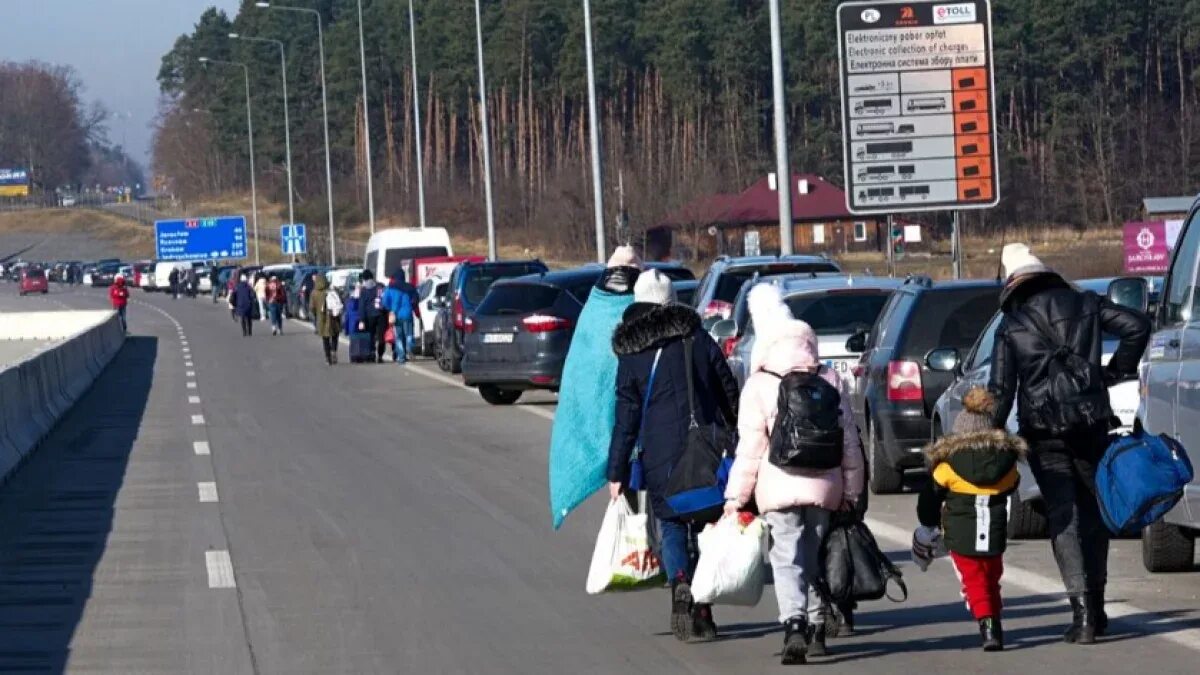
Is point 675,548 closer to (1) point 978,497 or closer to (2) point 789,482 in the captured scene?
(2) point 789,482

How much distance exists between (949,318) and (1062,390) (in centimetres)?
621

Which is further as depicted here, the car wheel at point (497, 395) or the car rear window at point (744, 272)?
the car wheel at point (497, 395)

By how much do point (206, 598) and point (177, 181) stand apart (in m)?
172

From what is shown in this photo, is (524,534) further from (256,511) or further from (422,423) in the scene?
(422,423)

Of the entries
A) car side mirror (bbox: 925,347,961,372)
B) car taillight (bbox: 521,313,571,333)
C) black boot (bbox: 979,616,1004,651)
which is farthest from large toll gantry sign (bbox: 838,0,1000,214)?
black boot (bbox: 979,616,1004,651)

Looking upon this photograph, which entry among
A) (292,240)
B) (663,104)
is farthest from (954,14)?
(663,104)

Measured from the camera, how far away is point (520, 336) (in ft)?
86.7

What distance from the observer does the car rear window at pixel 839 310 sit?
685 inches

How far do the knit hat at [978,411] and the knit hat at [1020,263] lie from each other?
531 millimetres

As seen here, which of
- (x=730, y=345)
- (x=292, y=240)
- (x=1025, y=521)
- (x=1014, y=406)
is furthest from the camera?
(x=292, y=240)

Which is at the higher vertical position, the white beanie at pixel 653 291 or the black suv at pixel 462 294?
the white beanie at pixel 653 291

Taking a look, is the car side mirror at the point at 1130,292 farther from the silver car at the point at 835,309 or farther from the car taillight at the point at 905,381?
the silver car at the point at 835,309

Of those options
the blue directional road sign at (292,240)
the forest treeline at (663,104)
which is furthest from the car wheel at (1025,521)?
the blue directional road sign at (292,240)

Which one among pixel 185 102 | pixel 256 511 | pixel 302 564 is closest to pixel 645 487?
pixel 302 564
